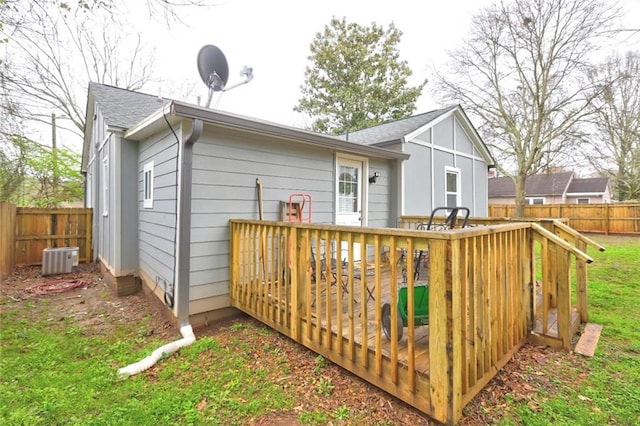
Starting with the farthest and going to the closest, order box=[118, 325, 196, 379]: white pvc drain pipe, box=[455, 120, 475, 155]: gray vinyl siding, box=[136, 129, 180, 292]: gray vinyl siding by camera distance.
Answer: box=[455, 120, 475, 155]: gray vinyl siding, box=[136, 129, 180, 292]: gray vinyl siding, box=[118, 325, 196, 379]: white pvc drain pipe

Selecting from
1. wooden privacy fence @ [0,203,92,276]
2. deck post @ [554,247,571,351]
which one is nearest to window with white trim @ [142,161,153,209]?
wooden privacy fence @ [0,203,92,276]

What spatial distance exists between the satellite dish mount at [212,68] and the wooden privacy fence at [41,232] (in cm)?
543

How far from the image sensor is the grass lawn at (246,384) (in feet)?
7.18

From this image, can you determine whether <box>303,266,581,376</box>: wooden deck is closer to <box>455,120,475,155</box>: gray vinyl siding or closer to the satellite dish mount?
the satellite dish mount

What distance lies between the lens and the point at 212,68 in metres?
5.57

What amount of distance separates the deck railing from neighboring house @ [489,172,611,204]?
1014 inches

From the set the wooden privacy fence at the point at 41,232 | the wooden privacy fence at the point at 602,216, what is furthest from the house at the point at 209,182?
the wooden privacy fence at the point at 602,216

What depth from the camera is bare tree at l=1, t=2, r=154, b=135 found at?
33.5 feet

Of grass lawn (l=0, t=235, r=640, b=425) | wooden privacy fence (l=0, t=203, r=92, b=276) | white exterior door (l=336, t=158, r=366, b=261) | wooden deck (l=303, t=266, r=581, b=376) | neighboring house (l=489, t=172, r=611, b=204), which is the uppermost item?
neighboring house (l=489, t=172, r=611, b=204)

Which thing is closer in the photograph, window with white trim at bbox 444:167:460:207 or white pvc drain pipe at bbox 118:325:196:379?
white pvc drain pipe at bbox 118:325:196:379

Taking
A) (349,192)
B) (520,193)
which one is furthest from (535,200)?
(349,192)

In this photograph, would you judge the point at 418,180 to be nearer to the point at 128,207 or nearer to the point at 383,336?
the point at 383,336

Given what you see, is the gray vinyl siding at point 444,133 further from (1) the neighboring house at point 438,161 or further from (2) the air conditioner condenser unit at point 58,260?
(2) the air conditioner condenser unit at point 58,260

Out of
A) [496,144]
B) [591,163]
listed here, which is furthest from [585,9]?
[591,163]
